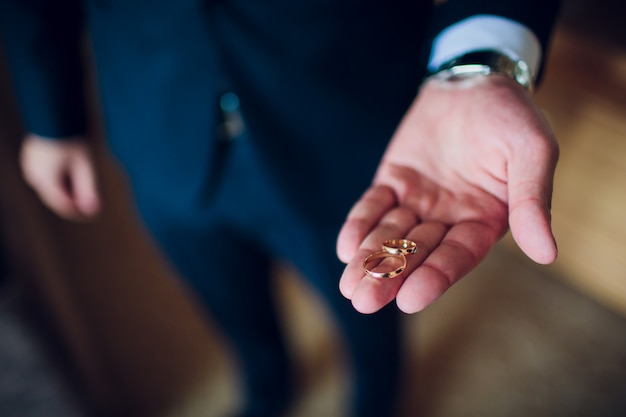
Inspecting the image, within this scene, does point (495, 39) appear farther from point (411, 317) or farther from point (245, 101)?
point (411, 317)

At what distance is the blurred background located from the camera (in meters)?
0.74

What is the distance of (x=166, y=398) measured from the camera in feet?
4.40

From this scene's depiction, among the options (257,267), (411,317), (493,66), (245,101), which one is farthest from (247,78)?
(411,317)

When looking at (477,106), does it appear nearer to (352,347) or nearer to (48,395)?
(352,347)

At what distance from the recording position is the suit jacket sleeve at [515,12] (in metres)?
0.58

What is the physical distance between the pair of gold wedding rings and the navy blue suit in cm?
24

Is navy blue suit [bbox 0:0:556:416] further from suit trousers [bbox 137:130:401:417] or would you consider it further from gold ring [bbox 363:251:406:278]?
gold ring [bbox 363:251:406:278]

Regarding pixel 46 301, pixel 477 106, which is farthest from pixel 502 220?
pixel 46 301

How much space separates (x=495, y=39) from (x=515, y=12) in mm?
38

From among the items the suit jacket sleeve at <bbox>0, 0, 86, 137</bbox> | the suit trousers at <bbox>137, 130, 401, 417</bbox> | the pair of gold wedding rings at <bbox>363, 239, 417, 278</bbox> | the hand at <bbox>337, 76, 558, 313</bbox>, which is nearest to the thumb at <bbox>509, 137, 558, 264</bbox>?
the hand at <bbox>337, 76, 558, 313</bbox>

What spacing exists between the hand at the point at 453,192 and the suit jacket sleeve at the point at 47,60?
0.54 m

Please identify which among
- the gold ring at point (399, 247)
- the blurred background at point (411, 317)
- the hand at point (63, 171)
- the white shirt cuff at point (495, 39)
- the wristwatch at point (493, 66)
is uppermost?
the white shirt cuff at point (495, 39)

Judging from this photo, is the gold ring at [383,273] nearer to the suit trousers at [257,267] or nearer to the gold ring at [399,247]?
the gold ring at [399,247]

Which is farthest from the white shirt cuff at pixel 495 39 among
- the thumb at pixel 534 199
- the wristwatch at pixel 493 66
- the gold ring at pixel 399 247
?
the gold ring at pixel 399 247
